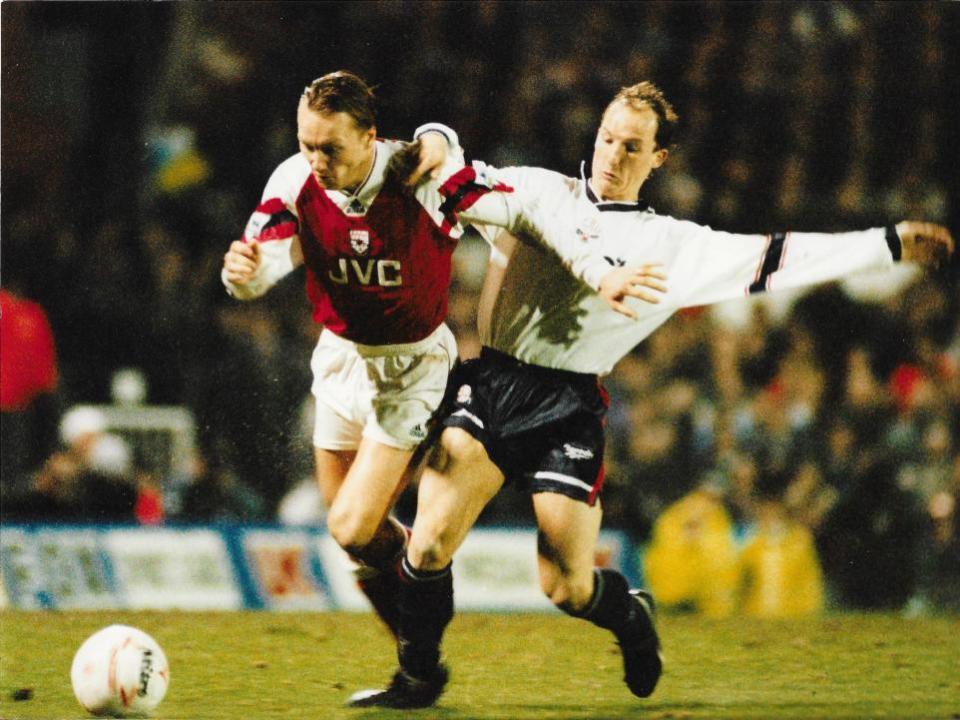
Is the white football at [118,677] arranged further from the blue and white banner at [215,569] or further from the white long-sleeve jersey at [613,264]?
the blue and white banner at [215,569]

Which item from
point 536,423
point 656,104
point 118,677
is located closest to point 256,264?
point 536,423

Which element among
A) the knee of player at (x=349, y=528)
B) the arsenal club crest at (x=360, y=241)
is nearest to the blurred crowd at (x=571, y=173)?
the knee of player at (x=349, y=528)

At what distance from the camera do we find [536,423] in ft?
17.2

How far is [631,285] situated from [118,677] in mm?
2299

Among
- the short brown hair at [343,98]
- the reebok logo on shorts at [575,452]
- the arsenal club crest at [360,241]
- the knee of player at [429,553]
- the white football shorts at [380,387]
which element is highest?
the short brown hair at [343,98]

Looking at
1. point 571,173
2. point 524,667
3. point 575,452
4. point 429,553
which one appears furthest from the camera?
point 571,173

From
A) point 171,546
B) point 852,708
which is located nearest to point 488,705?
point 852,708

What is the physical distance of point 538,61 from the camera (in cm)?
957

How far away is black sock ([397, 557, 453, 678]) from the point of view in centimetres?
518

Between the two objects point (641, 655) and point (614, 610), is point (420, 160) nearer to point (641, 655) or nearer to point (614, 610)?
point (614, 610)

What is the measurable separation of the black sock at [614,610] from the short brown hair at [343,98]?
1.98 m

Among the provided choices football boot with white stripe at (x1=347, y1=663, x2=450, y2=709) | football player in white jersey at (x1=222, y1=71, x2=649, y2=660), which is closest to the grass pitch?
football boot with white stripe at (x1=347, y1=663, x2=450, y2=709)

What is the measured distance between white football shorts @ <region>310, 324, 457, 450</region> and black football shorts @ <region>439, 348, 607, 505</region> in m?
0.12

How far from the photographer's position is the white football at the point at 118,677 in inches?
191
